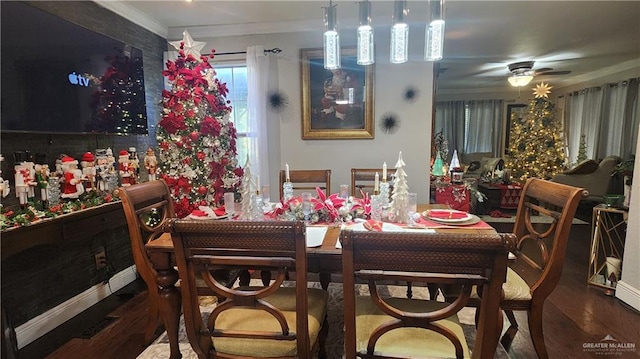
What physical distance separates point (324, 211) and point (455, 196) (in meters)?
2.68

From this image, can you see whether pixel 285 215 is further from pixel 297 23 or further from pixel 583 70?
pixel 583 70

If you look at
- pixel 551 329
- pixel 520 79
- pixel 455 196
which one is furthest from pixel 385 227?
pixel 520 79

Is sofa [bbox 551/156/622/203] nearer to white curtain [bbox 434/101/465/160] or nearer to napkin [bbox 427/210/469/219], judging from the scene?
white curtain [bbox 434/101/465/160]

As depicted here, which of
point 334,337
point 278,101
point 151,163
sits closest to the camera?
point 334,337

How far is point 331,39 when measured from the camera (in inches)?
72.3

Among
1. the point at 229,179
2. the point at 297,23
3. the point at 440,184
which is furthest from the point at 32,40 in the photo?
the point at 440,184

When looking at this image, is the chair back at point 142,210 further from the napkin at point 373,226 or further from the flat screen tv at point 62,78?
the napkin at point 373,226

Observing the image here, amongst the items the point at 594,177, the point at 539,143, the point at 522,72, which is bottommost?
the point at 594,177

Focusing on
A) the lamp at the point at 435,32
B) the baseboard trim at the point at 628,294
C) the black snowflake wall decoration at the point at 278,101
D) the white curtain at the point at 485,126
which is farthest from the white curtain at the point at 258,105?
the white curtain at the point at 485,126

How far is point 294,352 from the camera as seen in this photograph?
1191 mm

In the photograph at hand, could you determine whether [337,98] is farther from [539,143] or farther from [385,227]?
[539,143]

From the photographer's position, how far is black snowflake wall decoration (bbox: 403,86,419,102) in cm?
328

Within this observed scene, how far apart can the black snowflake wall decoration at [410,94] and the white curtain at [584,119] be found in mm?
5382

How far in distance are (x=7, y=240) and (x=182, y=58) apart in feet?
5.79
